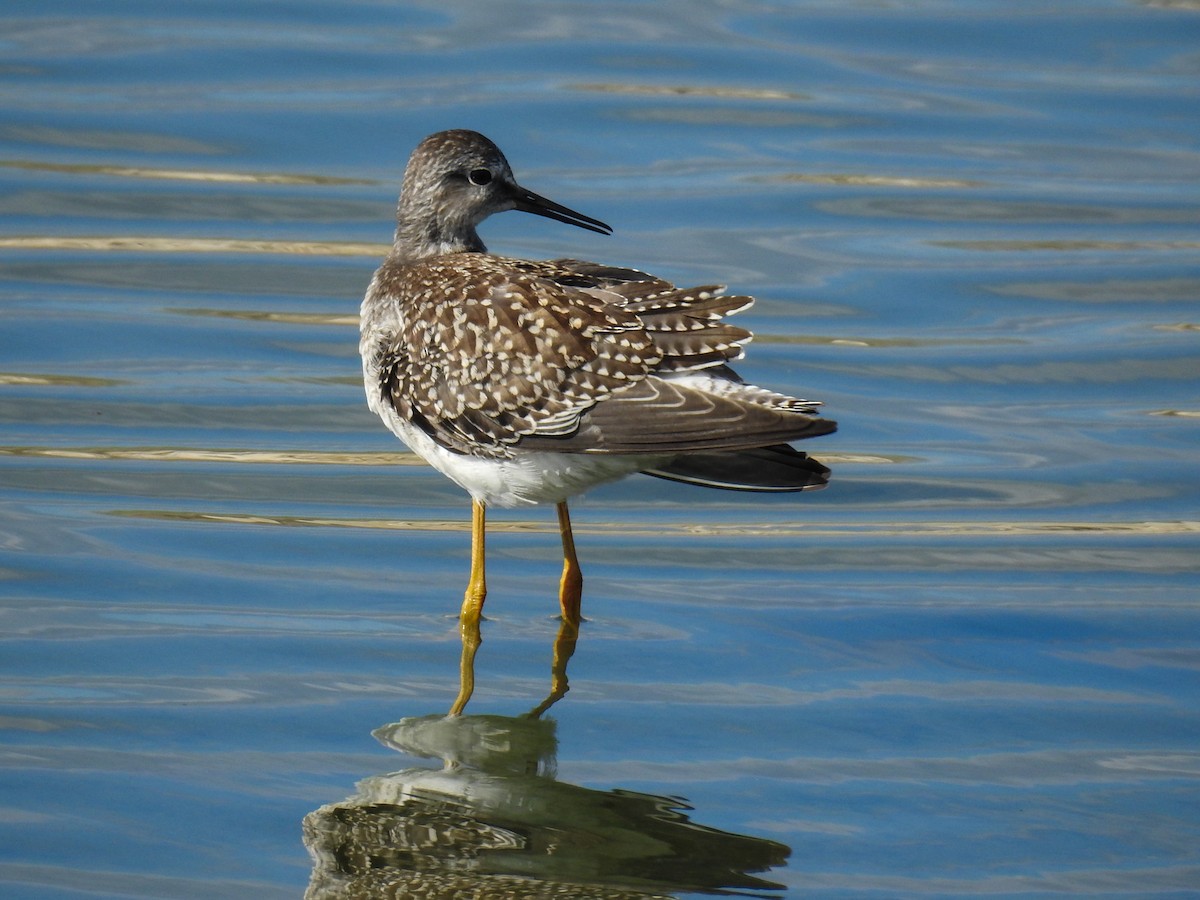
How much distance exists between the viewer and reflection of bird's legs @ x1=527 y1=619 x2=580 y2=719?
715 cm

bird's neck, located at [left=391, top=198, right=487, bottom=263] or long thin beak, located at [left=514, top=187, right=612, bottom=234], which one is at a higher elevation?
long thin beak, located at [left=514, top=187, right=612, bottom=234]

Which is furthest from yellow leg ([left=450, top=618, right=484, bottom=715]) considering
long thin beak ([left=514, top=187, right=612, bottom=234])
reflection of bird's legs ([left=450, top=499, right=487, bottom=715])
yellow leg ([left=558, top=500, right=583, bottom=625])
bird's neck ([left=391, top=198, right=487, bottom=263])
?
Answer: long thin beak ([left=514, top=187, right=612, bottom=234])

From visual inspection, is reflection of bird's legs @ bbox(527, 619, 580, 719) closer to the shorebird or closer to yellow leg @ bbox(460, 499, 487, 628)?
Answer: the shorebird

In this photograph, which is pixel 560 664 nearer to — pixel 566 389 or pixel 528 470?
pixel 528 470

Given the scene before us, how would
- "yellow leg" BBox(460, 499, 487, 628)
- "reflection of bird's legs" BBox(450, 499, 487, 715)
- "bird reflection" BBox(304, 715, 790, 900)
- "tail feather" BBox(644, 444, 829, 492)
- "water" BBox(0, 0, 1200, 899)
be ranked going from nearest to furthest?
"bird reflection" BBox(304, 715, 790, 900)
"water" BBox(0, 0, 1200, 899)
"tail feather" BBox(644, 444, 829, 492)
"reflection of bird's legs" BBox(450, 499, 487, 715)
"yellow leg" BBox(460, 499, 487, 628)

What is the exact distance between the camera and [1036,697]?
709 centimetres

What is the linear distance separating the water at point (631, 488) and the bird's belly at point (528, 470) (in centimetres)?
63

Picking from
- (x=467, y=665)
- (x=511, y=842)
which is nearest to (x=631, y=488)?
(x=467, y=665)

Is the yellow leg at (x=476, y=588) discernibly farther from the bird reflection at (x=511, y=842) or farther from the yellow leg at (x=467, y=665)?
the bird reflection at (x=511, y=842)

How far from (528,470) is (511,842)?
1.84 m

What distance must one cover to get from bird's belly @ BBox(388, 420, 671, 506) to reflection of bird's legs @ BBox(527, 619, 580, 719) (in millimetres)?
558

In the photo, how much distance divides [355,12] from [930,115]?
5.62 metres

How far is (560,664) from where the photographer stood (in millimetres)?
7477

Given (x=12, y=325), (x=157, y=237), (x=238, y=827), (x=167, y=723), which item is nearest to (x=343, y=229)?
(x=157, y=237)
